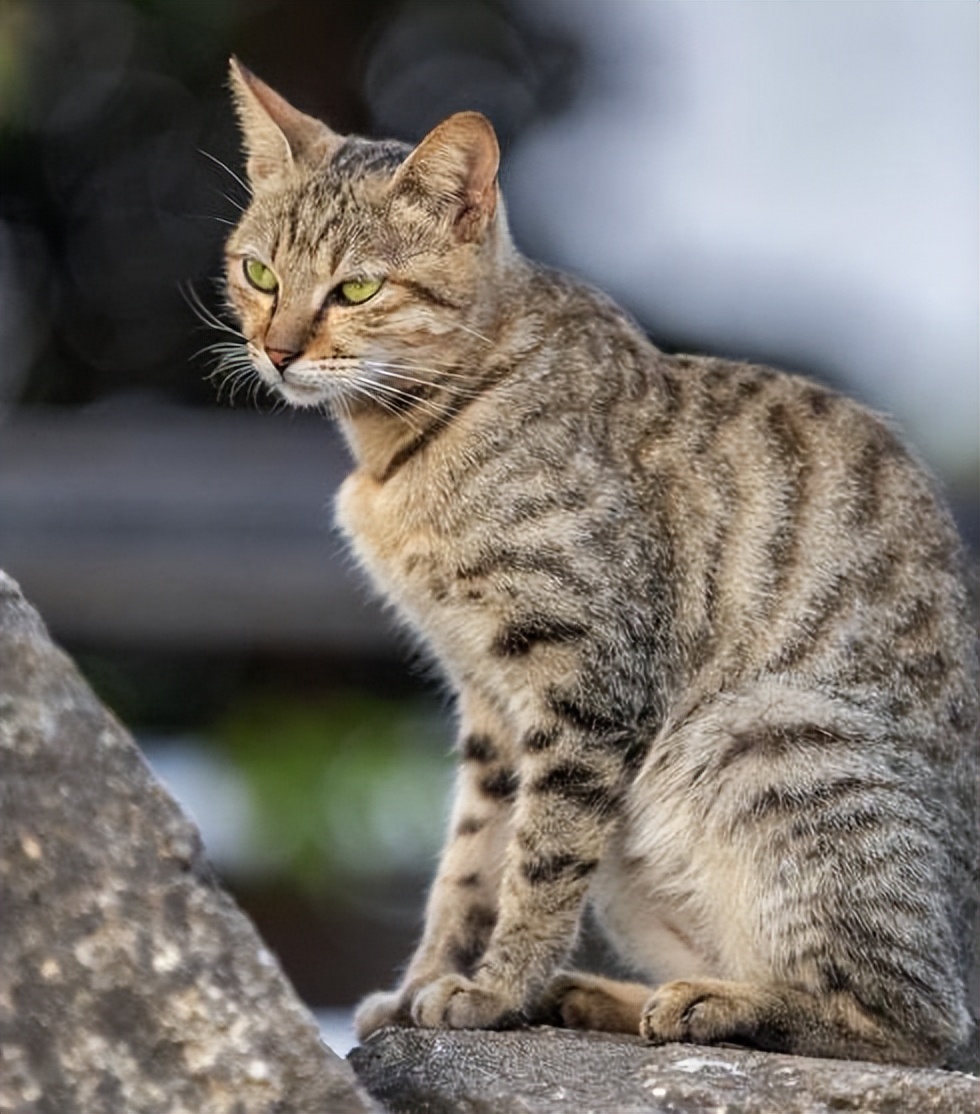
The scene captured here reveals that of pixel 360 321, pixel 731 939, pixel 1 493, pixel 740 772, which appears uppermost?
pixel 360 321

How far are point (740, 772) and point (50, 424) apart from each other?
248 cm

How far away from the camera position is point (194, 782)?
4.56m

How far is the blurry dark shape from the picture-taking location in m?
3.89

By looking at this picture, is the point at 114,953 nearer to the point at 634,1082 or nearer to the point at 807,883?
the point at 634,1082

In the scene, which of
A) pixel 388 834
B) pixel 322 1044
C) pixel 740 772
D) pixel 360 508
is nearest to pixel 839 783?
pixel 740 772

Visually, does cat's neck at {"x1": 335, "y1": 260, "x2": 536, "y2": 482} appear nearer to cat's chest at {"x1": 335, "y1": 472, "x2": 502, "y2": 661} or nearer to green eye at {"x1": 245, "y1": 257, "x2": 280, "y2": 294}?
cat's chest at {"x1": 335, "y1": 472, "x2": 502, "y2": 661}

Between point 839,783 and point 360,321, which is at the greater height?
point 360,321

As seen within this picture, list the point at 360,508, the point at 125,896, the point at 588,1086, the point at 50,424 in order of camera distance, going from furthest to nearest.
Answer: the point at 50,424, the point at 360,508, the point at 588,1086, the point at 125,896

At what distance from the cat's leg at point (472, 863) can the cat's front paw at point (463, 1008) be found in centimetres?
22

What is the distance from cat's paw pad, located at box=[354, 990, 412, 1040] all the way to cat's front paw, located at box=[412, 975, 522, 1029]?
0.13 metres

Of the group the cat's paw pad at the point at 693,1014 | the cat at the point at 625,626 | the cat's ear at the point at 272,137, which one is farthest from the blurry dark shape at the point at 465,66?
the cat's paw pad at the point at 693,1014

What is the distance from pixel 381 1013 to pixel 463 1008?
24cm

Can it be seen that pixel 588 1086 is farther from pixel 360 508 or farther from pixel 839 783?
pixel 360 508

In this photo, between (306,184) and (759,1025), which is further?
(306,184)
